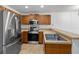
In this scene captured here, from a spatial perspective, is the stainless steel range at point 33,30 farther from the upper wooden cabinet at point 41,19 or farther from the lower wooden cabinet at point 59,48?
the lower wooden cabinet at point 59,48

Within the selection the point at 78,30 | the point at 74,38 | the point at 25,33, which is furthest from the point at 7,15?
the point at 25,33

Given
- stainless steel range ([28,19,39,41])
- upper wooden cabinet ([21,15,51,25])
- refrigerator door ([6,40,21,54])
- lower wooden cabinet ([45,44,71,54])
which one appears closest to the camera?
lower wooden cabinet ([45,44,71,54])

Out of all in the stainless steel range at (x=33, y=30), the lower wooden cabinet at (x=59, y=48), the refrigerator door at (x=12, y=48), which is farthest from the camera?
the stainless steel range at (x=33, y=30)

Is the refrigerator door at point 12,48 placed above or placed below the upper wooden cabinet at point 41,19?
below

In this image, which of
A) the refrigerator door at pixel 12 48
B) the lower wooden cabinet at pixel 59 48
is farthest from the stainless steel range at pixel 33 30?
the lower wooden cabinet at pixel 59 48

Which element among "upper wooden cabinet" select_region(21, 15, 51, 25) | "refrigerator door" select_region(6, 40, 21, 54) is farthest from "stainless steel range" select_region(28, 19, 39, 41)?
"refrigerator door" select_region(6, 40, 21, 54)

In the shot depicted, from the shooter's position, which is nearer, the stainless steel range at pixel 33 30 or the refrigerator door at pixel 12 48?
the refrigerator door at pixel 12 48

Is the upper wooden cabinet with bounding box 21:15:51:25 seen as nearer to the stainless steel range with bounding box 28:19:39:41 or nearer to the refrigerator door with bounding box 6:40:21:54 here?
the stainless steel range with bounding box 28:19:39:41

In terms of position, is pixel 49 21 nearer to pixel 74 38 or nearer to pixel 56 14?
pixel 56 14

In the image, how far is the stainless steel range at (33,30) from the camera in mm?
8641

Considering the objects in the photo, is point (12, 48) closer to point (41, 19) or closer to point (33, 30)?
point (33, 30)

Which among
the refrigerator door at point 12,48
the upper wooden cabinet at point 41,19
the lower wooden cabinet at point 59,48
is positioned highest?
the upper wooden cabinet at point 41,19

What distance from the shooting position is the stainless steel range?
8641 millimetres
